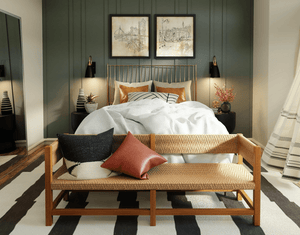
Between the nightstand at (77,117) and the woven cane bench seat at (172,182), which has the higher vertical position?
the nightstand at (77,117)

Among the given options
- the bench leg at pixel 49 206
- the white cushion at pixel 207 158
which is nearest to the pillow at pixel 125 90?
the white cushion at pixel 207 158

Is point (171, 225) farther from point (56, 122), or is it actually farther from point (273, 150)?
point (56, 122)

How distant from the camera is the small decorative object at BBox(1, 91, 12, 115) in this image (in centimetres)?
316

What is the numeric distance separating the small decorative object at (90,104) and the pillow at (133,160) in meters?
2.51

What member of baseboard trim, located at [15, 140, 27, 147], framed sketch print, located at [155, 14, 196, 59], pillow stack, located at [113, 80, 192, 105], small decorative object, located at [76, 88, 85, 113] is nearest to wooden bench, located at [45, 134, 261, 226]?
baseboard trim, located at [15, 140, 27, 147]

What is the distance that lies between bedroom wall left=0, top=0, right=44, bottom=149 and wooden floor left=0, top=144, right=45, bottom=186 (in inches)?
13.7

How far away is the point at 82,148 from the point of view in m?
1.96

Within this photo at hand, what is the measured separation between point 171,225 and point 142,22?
3.87m

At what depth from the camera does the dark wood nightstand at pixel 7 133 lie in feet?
10.4

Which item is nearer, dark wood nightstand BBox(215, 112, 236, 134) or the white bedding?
the white bedding

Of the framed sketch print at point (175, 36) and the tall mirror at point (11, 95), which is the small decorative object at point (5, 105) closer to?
the tall mirror at point (11, 95)

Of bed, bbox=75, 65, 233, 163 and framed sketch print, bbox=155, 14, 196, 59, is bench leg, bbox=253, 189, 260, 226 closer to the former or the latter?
bed, bbox=75, 65, 233, 163

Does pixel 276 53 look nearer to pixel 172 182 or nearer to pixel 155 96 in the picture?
pixel 155 96

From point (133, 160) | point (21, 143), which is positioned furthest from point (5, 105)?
point (133, 160)
